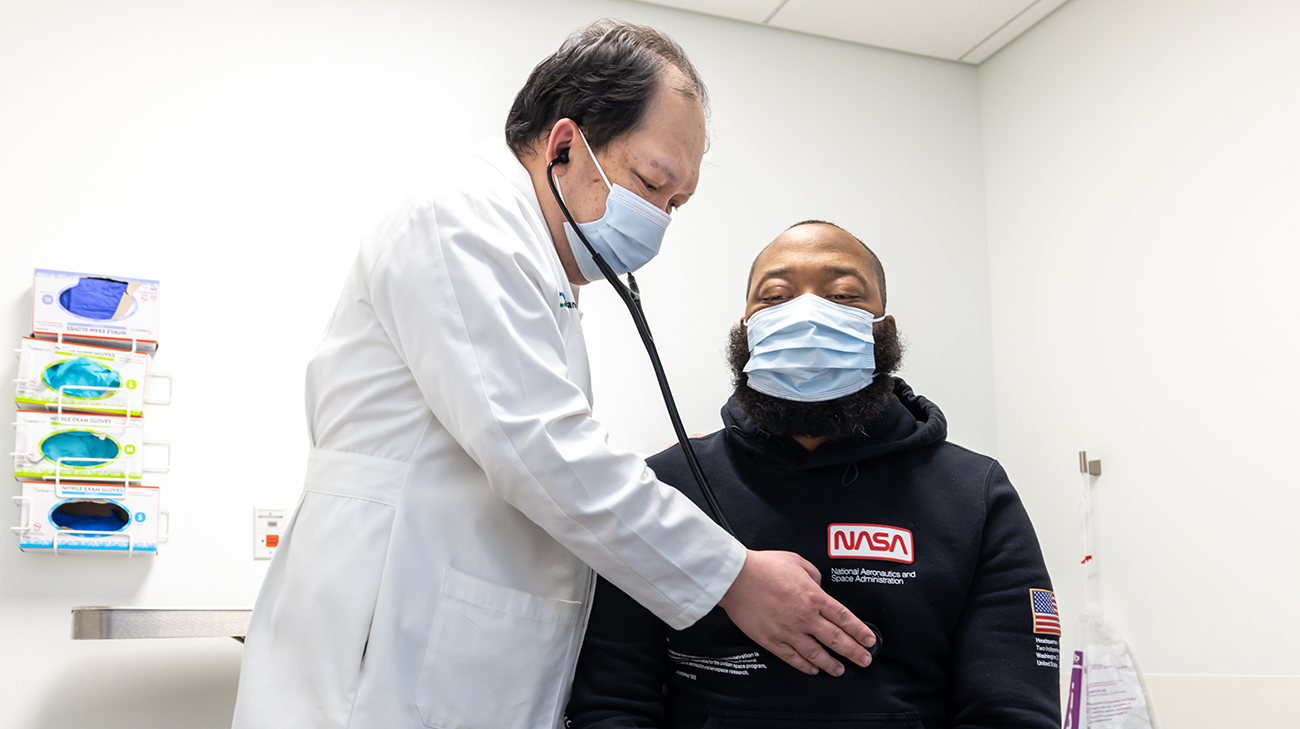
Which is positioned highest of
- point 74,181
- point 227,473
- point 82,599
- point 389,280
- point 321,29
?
point 321,29

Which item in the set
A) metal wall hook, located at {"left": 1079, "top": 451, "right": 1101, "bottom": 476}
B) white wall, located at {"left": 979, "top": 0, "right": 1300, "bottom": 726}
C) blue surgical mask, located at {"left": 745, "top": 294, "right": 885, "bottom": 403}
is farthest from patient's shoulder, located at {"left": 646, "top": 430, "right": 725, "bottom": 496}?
metal wall hook, located at {"left": 1079, "top": 451, "right": 1101, "bottom": 476}

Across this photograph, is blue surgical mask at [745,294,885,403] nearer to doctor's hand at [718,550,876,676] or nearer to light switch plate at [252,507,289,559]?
doctor's hand at [718,550,876,676]

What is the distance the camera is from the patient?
1214mm

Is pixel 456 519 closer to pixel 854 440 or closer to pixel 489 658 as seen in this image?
pixel 489 658

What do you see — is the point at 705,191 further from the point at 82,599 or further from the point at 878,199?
the point at 82,599

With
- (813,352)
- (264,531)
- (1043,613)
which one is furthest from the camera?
(264,531)

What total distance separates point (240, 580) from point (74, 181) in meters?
0.99

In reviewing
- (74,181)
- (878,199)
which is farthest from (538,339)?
(878,199)

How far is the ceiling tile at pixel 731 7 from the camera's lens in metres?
2.84

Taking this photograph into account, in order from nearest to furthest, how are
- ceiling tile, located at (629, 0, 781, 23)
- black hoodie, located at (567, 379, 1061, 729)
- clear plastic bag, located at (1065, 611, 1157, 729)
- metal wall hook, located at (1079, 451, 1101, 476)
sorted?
black hoodie, located at (567, 379, 1061, 729), clear plastic bag, located at (1065, 611, 1157, 729), metal wall hook, located at (1079, 451, 1101, 476), ceiling tile, located at (629, 0, 781, 23)

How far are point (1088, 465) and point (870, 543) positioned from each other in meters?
1.60

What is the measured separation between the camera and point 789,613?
3.65 ft

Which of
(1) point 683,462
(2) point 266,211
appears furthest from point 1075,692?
(2) point 266,211

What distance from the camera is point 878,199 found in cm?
300
